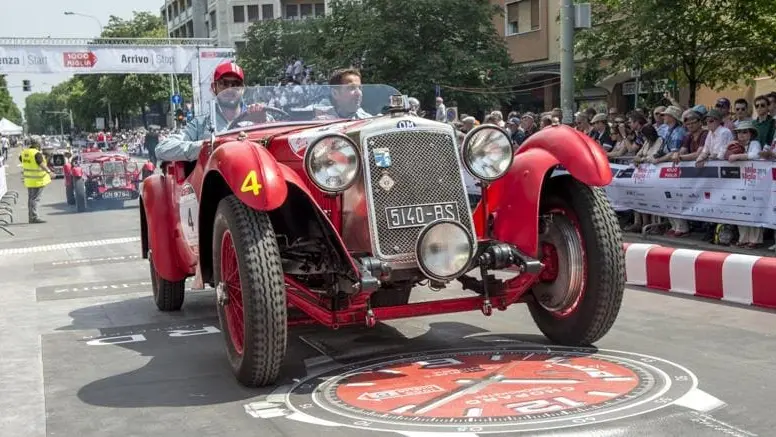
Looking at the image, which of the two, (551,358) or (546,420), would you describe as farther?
(551,358)

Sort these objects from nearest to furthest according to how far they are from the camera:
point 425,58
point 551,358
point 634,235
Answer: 1. point 551,358
2. point 634,235
3. point 425,58

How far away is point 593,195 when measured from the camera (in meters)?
5.48

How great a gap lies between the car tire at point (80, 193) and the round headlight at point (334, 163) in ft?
56.8

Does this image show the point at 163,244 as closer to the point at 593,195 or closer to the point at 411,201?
the point at 411,201

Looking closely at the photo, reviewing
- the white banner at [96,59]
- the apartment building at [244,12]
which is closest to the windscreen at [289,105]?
the white banner at [96,59]

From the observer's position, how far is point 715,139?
10266 millimetres

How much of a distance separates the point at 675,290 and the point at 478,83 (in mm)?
21753

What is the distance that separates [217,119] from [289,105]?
52cm

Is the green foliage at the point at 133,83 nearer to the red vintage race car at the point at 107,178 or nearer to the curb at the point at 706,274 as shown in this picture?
the red vintage race car at the point at 107,178

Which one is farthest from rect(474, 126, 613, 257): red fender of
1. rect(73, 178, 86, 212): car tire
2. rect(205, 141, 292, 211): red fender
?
rect(73, 178, 86, 212): car tire

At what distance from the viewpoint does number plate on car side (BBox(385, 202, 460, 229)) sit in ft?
16.5

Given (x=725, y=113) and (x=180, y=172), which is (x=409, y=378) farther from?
(x=725, y=113)

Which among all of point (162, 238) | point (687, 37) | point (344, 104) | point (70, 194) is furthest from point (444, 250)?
point (70, 194)

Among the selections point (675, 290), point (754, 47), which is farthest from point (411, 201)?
point (754, 47)
